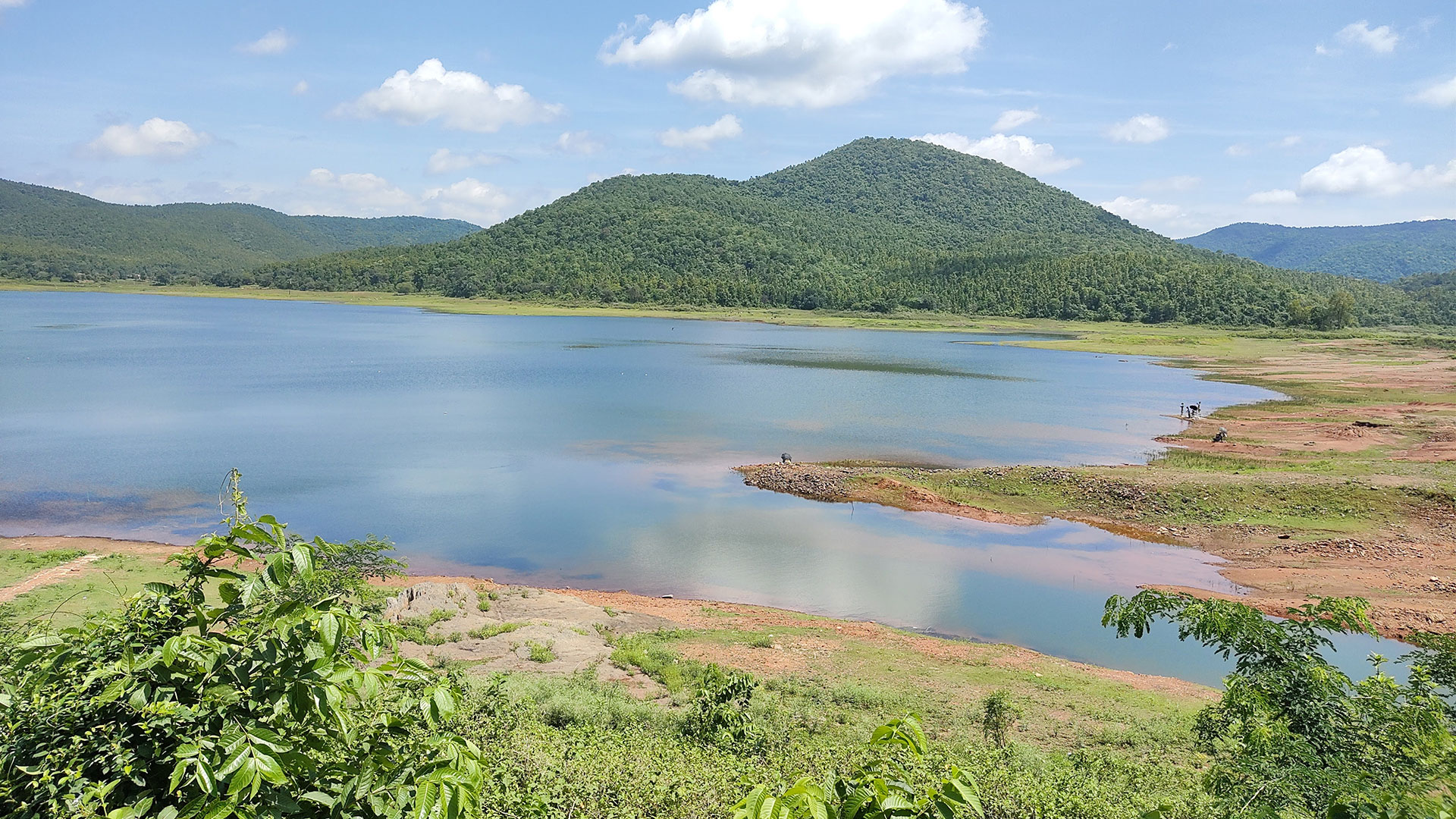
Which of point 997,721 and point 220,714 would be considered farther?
point 997,721

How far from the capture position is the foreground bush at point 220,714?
2.71 m

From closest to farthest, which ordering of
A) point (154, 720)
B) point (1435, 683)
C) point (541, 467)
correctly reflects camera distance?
point (154, 720) < point (1435, 683) < point (541, 467)

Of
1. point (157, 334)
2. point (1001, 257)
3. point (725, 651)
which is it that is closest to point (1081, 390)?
point (725, 651)

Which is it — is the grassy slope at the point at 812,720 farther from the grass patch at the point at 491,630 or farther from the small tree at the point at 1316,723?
the grass patch at the point at 491,630

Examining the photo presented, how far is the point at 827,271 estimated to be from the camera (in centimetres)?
15000

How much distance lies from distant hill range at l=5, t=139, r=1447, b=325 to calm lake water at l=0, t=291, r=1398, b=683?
54.5 metres

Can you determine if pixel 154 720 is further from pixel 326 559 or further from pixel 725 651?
pixel 725 651

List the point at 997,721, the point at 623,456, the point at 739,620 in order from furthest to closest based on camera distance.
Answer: the point at 623,456 → the point at 739,620 → the point at 997,721

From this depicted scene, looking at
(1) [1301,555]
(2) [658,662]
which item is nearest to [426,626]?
(2) [658,662]

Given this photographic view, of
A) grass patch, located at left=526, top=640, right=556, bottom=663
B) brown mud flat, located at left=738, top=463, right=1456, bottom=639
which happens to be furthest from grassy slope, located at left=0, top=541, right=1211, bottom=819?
brown mud flat, located at left=738, top=463, right=1456, bottom=639

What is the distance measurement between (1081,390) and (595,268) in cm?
11593

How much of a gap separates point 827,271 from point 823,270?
695mm

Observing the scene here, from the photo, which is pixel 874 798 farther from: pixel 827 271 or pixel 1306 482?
pixel 827 271

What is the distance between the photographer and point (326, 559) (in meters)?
3.69
